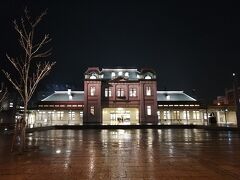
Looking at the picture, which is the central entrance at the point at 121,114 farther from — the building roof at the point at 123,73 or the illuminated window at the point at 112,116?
the building roof at the point at 123,73

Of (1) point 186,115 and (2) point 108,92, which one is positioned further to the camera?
(1) point 186,115

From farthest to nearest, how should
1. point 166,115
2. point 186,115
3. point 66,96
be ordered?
point 66,96 → point 166,115 → point 186,115

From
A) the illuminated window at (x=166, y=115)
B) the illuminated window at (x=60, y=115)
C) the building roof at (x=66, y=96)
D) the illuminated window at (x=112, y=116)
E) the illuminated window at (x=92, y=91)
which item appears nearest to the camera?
the illuminated window at (x=92, y=91)

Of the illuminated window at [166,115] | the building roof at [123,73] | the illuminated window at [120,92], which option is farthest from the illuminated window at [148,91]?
the illuminated window at [166,115]

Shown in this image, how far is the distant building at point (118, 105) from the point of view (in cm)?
5377

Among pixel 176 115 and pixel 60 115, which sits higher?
pixel 60 115

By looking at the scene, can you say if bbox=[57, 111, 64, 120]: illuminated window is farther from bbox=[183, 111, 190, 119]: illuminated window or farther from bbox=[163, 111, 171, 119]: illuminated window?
bbox=[183, 111, 190, 119]: illuminated window

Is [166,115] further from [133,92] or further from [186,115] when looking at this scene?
[133,92]

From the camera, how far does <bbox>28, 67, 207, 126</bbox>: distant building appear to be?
53772 millimetres

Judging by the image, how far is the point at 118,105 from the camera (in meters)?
54.7

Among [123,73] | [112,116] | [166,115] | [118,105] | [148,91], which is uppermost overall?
[123,73]

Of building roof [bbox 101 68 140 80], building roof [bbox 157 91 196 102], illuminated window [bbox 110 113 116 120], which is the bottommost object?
illuminated window [bbox 110 113 116 120]

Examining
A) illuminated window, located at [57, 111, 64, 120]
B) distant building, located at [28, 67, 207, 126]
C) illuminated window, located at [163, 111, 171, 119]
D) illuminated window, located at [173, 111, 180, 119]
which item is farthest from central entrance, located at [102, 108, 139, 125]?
illuminated window, located at [57, 111, 64, 120]

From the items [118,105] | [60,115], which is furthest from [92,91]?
[60,115]
